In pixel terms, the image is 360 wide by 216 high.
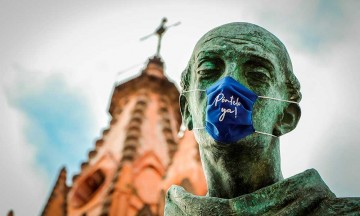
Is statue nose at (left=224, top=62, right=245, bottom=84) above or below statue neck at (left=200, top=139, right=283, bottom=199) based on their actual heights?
above

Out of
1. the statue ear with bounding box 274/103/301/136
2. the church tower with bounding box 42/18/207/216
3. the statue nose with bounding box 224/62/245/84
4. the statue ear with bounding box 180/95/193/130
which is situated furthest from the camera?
the church tower with bounding box 42/18/207/216

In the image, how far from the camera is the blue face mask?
10.1ft

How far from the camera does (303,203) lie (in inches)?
110

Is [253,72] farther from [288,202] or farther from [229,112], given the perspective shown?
[288,202]

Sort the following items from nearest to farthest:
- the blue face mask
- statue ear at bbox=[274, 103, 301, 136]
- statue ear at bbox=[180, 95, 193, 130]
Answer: the blue face mask, statue ear at bbox=[274, 103, 301, 136], statue ear at bbox=[180, 95, 193, 130]

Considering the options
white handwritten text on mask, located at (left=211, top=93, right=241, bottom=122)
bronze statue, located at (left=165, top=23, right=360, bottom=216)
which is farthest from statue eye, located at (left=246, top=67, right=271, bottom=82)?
white handwritten text on mask, located at (left=211, top=93, right=241, bottom=122)

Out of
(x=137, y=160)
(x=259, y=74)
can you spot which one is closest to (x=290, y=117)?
(x=259, y=74)

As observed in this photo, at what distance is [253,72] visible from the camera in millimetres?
3297

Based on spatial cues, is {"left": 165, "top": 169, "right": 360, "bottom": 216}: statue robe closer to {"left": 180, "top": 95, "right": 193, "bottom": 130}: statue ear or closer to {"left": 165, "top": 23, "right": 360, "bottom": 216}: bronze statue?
{"left": 165, "top": 23, "right": 360, "bottom": 216}: bronze statue

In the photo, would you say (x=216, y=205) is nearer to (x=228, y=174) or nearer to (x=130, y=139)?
(x=228, y=174)

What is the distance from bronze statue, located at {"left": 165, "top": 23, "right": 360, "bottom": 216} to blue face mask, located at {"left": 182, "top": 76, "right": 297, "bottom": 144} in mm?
12

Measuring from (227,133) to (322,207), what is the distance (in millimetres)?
602

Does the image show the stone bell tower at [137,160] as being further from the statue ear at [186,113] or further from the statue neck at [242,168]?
the statue neck at [242,168]

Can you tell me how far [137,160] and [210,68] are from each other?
66.5 feet
